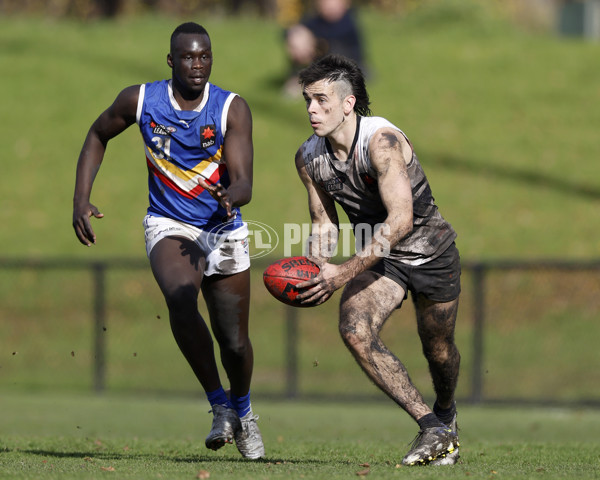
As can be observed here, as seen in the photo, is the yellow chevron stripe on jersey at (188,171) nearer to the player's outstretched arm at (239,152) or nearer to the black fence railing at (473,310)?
the player's outstretched arm at (239,152)

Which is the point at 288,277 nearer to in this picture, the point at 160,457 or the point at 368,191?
the point at 368,191

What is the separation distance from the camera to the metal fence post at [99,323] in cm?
1407

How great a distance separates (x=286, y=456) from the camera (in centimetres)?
739

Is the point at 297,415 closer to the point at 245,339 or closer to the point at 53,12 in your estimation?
the point at 245,339

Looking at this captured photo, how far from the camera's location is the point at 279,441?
28.9 feet

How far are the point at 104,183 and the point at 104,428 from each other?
10.1 metres

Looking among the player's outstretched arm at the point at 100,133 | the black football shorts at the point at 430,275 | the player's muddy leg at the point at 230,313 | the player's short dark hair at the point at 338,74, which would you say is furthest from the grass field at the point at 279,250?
the player's short dark hair at the point at 338,74

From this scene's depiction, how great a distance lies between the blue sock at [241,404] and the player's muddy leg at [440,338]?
52.4 inches

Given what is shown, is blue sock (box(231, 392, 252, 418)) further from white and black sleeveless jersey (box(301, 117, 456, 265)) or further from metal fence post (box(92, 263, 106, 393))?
metal fence post (box(92, 263, 106, 393))

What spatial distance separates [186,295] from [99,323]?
8.11 metres

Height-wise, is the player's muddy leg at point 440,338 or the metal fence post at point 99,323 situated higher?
the player's muddy leg at point 440,338

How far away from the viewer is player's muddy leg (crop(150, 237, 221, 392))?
645cm

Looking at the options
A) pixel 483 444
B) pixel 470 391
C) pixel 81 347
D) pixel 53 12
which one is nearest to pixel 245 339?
pixel 483 444

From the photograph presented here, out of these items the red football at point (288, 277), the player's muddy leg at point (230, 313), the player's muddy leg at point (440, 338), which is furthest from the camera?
the player's muddy leg at point (230, 313)
